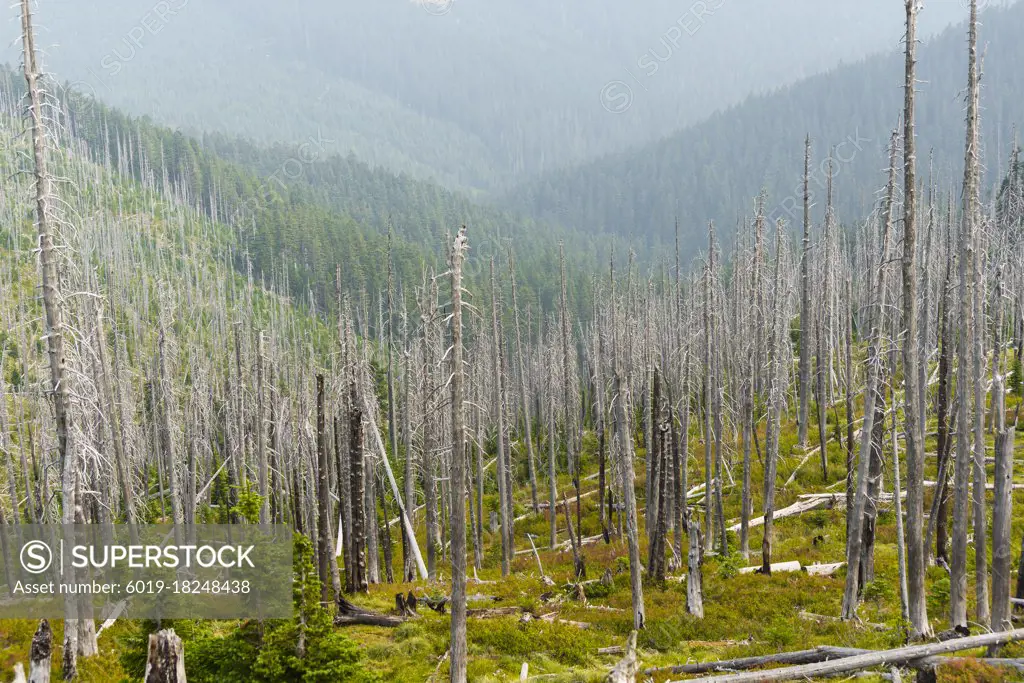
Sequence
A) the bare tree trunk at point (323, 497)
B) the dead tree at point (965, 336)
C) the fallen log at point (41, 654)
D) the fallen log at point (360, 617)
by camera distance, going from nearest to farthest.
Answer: the fallen log at point (41, 654), the dead tree at point (965, 336), the fallen log at point (360, 617), the bare tree trunk at point (323, 497)

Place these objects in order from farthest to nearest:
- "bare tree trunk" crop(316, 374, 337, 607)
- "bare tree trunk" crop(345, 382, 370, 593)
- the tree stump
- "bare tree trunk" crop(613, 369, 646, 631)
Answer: "bare tree trunk" crop(345, 382, 370, 593) < "bare tree trunk" crop(316, 374, 337, 607) < "bare tree trunk" crop(613, 369, 646, 631) < the tree stump

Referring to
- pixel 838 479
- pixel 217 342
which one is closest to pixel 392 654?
pixel 838 479

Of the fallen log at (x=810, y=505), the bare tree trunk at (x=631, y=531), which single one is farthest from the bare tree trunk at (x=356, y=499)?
the fallen log at (x=810, y=505)

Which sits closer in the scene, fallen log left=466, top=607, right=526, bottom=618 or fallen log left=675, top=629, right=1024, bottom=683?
fallen log left=675, top=629, right=1024, bottom=683

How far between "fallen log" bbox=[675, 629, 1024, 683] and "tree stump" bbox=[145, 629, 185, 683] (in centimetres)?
786

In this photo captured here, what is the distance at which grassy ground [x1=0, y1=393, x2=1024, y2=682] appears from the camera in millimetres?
13312

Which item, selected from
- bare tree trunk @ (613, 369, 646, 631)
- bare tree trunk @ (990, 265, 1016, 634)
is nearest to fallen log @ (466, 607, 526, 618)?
bare tree trunk @ (613, 369, 646, 631)

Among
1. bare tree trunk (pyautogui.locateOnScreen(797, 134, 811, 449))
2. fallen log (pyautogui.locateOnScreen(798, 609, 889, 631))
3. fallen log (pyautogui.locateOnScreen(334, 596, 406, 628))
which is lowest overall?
fallen log (pyautogui.locateOnScreen(798, 609, 889, 631))

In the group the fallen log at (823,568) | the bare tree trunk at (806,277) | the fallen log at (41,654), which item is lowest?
the fallen log at (823,568)

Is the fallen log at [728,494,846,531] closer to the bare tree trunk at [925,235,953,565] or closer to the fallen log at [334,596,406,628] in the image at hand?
the bare tree trunk at [925,235,953,565]

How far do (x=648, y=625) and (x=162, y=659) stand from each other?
11899 millimetres

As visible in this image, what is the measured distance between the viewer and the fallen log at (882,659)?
9.77 meters

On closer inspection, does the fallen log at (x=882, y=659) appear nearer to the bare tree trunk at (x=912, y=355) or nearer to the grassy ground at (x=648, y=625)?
the grassy ground at (x=648, y=625)

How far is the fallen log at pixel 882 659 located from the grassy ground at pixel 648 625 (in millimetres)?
415
